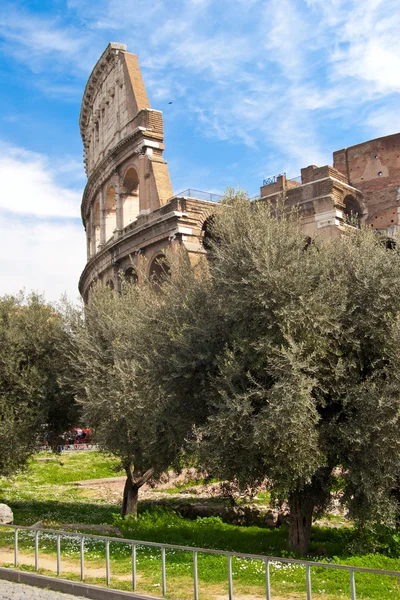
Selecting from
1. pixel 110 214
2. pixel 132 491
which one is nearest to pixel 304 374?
pixel 132 491

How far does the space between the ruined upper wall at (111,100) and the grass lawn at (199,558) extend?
2113 cm

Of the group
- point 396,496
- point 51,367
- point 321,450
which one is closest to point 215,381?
point 321,450

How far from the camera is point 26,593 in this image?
9688 mm

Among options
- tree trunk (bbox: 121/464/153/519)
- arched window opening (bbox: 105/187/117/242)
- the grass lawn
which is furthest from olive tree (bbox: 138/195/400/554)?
arched window opening (bbox: 105/187/117/242)

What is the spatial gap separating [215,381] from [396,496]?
12.4 feet

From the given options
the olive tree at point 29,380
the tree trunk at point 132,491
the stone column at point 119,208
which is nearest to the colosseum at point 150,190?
the stone column at point 119,208

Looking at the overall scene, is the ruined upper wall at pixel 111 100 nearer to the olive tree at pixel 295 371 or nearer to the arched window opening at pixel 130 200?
the arched window opening at pixel 130 200

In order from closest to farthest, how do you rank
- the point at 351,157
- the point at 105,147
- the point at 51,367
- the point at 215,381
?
the point at 215,381 < the point at 51,367 < the point at 351,157 < the point at 105,147

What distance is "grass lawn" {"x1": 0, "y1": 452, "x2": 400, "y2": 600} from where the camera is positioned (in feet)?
32.6

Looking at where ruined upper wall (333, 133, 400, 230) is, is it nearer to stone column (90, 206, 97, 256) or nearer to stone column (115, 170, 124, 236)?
stone column (115, 170, 124, 236)

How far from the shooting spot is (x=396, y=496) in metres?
12.7

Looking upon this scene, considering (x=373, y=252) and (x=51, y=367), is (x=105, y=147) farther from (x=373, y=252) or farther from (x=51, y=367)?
(x=373, y=252)

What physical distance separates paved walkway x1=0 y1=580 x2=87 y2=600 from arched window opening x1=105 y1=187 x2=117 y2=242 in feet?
96.2

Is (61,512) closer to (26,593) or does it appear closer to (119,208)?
(26,593)
